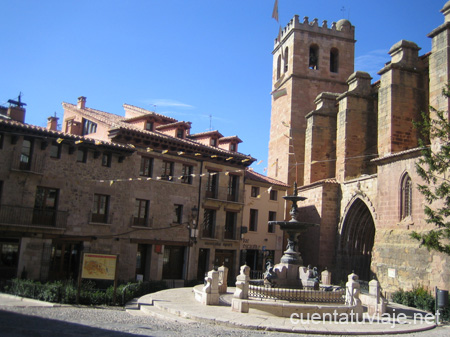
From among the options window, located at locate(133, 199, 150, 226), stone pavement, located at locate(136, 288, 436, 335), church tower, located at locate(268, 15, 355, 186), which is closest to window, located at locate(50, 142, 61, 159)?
window, located at locate(133, 199, 150, 226)

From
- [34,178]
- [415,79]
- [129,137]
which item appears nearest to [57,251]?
[34,178]

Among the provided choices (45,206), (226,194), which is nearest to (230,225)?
(226,194)

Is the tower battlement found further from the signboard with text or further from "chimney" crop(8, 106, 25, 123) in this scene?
the signboard with text

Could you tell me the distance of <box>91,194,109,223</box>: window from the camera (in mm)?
22859

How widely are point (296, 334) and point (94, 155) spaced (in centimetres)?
1506

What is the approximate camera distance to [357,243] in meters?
25.7

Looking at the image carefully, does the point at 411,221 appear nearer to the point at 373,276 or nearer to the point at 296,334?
the point at 373,276

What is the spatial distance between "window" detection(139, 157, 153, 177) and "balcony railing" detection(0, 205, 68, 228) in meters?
4.85

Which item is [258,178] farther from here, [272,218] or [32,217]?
[32,217]

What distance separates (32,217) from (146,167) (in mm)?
6659

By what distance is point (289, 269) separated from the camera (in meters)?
16.4

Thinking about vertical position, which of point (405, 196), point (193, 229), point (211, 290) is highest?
point (405, 196)

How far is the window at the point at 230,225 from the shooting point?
28.6 metres

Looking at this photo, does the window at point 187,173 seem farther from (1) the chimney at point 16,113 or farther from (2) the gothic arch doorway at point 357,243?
(2) the gothic arch doorway at point 357,243
